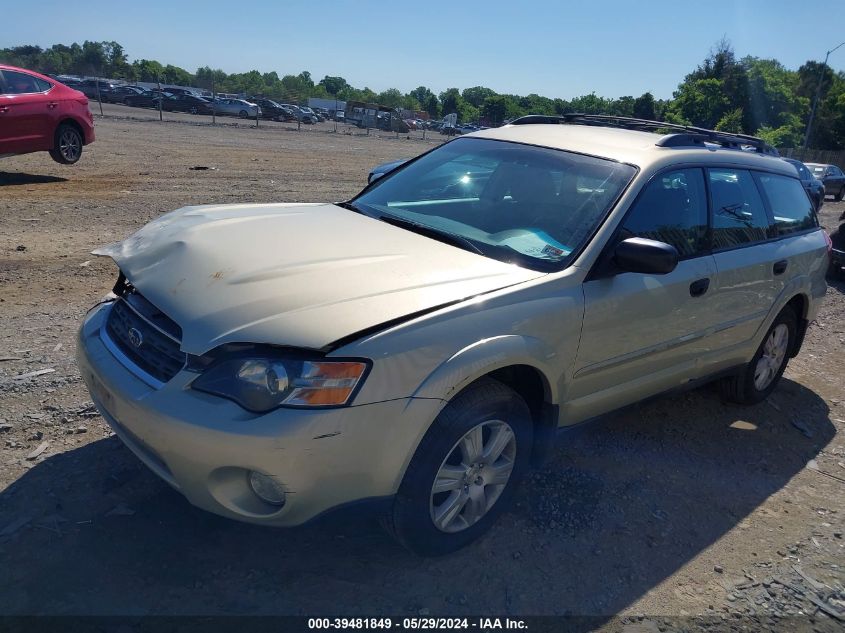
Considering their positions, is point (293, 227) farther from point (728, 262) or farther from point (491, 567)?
point (728, 262)

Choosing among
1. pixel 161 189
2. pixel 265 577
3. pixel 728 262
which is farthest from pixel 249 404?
pixel 161 189

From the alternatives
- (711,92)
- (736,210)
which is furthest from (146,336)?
(711,92)

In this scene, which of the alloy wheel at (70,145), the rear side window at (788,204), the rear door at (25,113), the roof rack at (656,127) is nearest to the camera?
the roof rack at (656,127)

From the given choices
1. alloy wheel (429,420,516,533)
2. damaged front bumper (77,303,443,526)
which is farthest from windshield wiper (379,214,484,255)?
damaged front bumper (77,303,443,526)

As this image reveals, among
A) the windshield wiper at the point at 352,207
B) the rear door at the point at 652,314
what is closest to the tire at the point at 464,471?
the rear door at the point at 652,314

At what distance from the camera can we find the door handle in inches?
146

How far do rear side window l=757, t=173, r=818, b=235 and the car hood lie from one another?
2.54 meters

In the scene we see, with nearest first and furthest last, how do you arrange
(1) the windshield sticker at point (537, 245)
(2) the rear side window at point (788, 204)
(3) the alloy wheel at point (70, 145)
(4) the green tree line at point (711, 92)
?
(1) the windshield sticker at point (537, 245) → (2) the rear side window at point (788, 204) → (3) the alloy wheel at point (70, 145) → (4) the green tree line at point (711, 92)

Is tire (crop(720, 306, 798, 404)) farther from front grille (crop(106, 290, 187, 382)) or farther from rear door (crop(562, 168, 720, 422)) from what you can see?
→ front grille (crop(106, 290, 187, 382))

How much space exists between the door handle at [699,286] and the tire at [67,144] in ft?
36.7

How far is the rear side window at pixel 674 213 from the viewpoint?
3.49m

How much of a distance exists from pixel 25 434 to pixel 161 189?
824 cm

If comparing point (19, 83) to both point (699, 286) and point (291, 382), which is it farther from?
point (699, 286)

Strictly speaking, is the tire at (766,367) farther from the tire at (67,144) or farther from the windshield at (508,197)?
the tire at (67,144)
